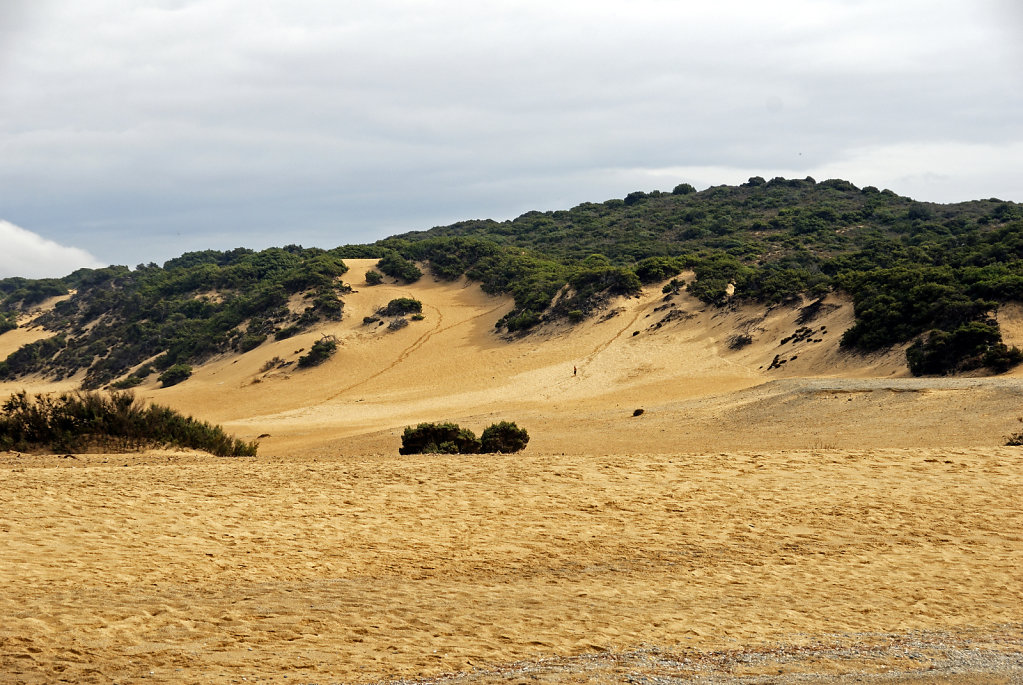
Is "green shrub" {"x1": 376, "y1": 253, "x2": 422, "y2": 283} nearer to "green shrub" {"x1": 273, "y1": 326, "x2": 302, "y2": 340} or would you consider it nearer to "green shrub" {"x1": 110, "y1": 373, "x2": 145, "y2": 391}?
"green shrub" {"x1": 273, "y1": 326, "x2": 302, "y2": 340}

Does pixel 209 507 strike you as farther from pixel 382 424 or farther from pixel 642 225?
pixel 642 225

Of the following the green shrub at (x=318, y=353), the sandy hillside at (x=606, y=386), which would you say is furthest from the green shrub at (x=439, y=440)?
the green shrub at (x=318, y=353)

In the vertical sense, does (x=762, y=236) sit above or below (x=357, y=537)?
above

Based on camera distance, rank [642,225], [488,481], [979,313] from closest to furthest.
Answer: [488,481] < [979,313] < [642,225]

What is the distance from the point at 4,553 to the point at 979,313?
92.1 ft

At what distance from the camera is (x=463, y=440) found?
19.7 meters

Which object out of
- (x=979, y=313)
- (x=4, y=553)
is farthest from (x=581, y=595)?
(x=979, y=313)

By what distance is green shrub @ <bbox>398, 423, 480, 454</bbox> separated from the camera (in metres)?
19.4

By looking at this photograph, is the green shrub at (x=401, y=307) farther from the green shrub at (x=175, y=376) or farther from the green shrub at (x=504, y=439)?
the green shrub at (x=504, y=439)

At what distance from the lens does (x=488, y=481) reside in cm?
1371

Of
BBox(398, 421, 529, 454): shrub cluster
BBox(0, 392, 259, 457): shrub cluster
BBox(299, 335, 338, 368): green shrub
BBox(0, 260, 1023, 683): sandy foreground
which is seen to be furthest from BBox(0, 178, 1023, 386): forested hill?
BBox(0, 392, 259, 457): shrub cluster

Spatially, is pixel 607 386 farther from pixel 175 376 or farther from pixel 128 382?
pixel 128 382

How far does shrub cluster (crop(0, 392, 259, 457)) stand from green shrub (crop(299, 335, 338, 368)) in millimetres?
26688

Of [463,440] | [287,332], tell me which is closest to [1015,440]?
[463,440]
